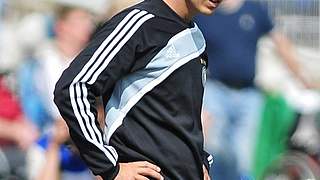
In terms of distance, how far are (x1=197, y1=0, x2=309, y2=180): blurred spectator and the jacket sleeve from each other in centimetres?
459

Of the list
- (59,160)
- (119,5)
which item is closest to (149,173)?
(59,160)

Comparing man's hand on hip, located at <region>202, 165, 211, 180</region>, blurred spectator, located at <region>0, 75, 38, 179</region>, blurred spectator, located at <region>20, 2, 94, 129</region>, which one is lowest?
blurred spectator, located at <region>0, 75, 38, 179</region>

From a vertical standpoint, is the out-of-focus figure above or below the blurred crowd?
above

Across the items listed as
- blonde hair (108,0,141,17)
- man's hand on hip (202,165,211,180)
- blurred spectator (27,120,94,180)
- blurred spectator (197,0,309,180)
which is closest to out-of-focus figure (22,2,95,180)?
blurred spectator (27,120,94,180)

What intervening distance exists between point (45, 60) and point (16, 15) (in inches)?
175

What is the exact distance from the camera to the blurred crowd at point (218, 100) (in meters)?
7.72

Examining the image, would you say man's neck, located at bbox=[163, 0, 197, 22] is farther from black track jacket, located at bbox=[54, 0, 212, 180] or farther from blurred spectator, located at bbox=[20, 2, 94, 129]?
blurred spectator, located at bbox=[20, 2, 94, 129]

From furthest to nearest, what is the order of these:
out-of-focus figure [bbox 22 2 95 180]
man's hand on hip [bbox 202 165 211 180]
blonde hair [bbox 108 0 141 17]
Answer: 1. blonde hair [bbox 108 0 141 17]
2. out-of-focus figure [bbox 22 2 95 180]
3. man's hand on hip [bbox 202 165 211 180]

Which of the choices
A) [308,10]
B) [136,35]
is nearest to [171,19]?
[136,35]

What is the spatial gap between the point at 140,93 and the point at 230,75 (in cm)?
470

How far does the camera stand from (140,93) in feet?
14.5

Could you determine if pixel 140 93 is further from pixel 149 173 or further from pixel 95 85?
pixel 149 173

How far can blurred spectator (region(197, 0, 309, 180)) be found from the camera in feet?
29.5

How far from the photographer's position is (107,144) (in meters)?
4.41
